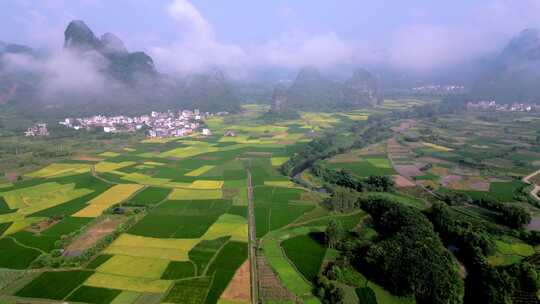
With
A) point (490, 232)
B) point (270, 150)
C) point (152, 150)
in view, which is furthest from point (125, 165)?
point (490, 232)

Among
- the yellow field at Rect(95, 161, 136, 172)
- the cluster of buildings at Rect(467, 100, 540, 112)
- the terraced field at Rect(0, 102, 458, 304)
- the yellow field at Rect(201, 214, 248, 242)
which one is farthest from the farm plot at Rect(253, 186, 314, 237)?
the cluster of buildings at Rect(467, 100, 540, 112)

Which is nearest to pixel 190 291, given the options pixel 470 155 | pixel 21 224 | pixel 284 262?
pixel 284 262

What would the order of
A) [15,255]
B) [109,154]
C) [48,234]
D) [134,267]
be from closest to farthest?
[134,267], [15,255], [48,234], [109,154]

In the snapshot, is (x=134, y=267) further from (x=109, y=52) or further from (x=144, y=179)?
(x=109, y=52)

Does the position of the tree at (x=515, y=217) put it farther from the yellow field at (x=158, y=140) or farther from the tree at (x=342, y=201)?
the yellow field at (x=158, y=140)

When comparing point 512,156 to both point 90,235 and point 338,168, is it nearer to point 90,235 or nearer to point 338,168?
point 338,168
